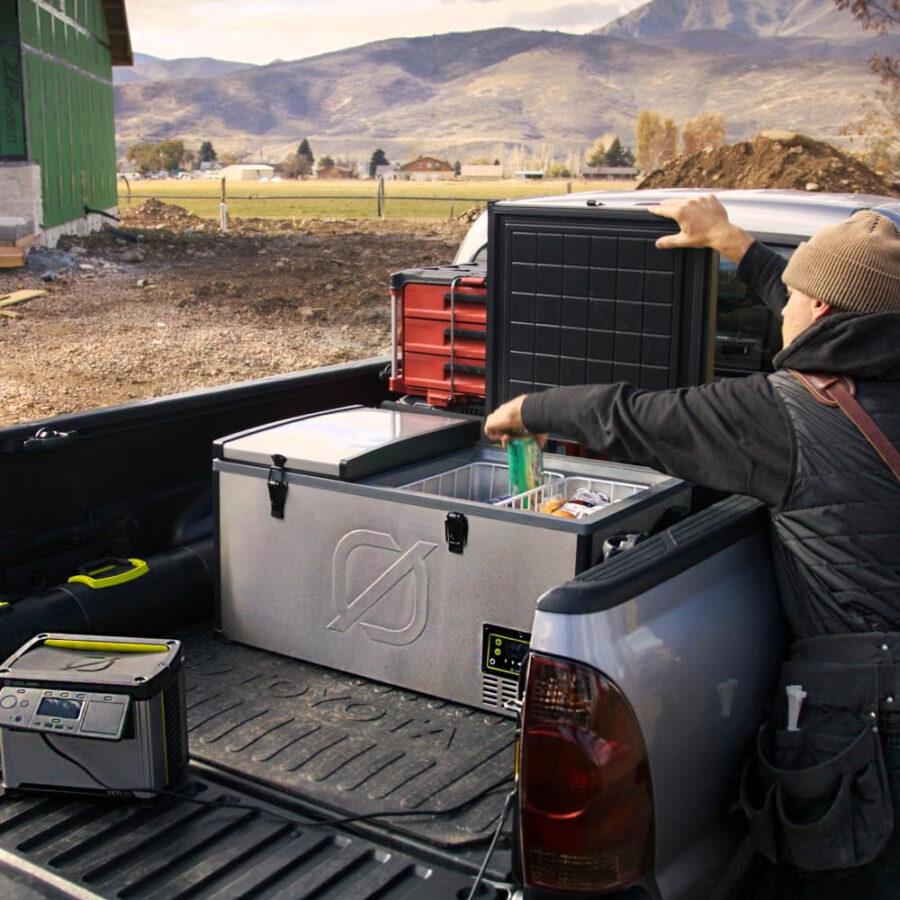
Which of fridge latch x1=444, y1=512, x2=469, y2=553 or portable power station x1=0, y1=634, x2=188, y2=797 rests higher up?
fridge latch x1=444, y1=512, x2=469, y2=553

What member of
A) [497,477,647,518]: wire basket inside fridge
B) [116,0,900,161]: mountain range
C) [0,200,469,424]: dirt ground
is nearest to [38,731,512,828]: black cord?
[497,477,647,518]: wire basket inside fridge

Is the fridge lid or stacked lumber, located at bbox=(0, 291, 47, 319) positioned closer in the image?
the fridge lid

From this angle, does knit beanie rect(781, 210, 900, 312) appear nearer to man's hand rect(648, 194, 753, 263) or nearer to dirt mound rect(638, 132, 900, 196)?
man's hand rect(648, 194, 753, 263)

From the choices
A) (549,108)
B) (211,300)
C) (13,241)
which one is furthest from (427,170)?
(211,300)

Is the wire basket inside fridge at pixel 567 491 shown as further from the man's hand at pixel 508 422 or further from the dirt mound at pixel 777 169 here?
the dirt mound at pixel 777 169

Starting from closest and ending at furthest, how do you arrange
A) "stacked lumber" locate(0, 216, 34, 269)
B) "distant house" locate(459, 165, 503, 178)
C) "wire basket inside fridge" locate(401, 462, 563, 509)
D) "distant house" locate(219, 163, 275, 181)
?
"wire basket inside fridge" locate(401, 462, 563, 509)
"stacked lumber" locate(0, 216, 34, 269)
"distant house" locate(459, 165, 503, 178)
"distant house" locate(219, 163, 275, 181)

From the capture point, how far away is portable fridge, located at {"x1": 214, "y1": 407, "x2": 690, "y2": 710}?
276cm

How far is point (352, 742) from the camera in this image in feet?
8.91

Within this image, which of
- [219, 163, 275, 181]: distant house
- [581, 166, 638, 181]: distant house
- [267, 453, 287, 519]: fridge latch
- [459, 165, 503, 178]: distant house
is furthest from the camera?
[219, 163, 275, 181]: distant house

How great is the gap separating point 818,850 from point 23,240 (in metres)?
19.9

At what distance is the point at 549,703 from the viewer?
194 centimetres

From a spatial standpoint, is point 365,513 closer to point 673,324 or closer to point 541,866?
point 673,324

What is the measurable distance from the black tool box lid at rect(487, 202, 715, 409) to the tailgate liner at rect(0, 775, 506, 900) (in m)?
1.49

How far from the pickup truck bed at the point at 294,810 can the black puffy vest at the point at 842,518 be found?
2.55 ft
